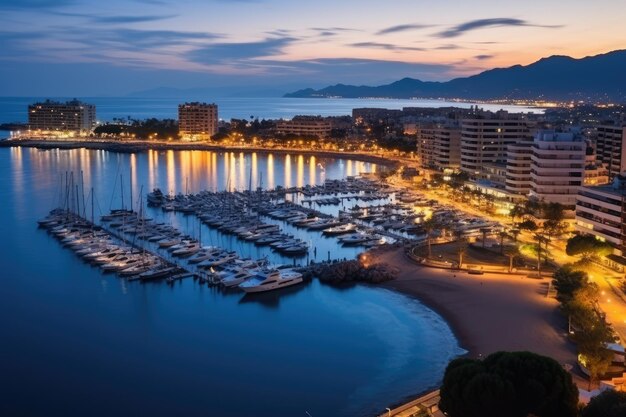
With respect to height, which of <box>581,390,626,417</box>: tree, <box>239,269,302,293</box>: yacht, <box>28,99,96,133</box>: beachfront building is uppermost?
<box>28,99,96,133</box>: beachfront building

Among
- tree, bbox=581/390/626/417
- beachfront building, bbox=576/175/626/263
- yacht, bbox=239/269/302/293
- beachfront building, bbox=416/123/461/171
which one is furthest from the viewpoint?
beachfront building, bbox=416/123/461/171

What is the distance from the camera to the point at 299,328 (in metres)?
17.8

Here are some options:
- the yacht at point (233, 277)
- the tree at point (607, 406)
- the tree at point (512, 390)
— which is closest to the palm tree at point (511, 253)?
the yacht at point (233, 277)

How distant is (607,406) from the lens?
9.23 meters

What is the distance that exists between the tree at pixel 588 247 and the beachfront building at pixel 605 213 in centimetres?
31

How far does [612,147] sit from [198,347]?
1282 inches

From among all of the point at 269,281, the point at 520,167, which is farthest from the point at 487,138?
the point at 269,281

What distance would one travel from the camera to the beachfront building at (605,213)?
2064 centimetres

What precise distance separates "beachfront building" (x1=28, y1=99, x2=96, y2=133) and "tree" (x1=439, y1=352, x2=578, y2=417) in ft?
285

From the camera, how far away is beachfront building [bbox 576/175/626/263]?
67.7 ft

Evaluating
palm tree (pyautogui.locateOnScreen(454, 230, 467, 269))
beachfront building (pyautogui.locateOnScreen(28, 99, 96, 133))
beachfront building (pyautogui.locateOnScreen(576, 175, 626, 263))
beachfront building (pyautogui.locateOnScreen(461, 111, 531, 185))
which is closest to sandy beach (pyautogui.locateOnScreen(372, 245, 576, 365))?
palm tree (pyautogui.locateOnScreen(454, 230, 467, 269))

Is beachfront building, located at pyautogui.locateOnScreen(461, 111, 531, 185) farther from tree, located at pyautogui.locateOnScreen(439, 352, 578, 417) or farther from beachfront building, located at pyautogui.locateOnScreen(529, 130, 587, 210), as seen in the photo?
tree, located at pyautogui.locateOnScreen(439, 352, 578, 417)

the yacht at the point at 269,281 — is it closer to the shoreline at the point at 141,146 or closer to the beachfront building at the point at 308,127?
the shoreline at the point at 141,146

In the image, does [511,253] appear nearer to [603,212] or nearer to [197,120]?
[603,212]
